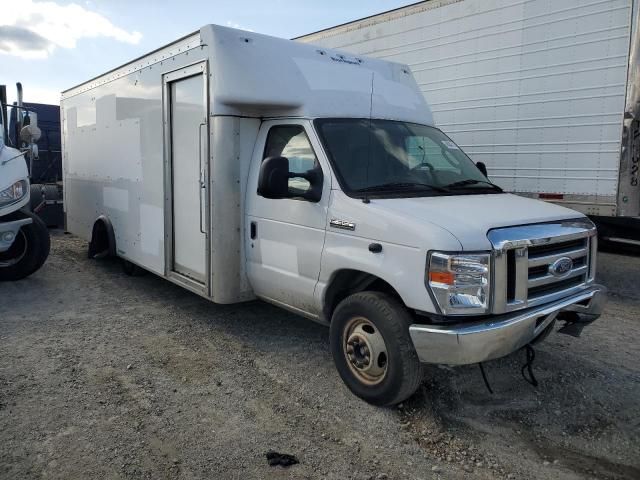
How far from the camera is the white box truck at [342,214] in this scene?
142 inches

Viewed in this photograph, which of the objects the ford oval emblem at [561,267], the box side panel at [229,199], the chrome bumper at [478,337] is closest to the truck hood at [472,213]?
the ford oval emblem at [561,267]

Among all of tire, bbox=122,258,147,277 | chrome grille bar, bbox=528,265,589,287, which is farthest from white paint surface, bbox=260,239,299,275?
tire, bbox=122,258,147,277

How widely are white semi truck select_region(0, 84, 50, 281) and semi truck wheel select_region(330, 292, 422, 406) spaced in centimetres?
511

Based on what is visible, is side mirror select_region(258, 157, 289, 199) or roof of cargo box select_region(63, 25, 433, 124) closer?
side mirror select_region(258, 157, 289, 199)

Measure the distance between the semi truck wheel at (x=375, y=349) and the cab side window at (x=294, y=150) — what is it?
1.12 metres

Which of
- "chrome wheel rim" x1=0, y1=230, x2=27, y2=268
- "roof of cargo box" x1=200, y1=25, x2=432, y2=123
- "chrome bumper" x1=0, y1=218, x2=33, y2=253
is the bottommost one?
"chrome wheel rim" x1=0, y1=230, x2=27, y2=268

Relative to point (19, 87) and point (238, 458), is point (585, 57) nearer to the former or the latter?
point (238, 458)

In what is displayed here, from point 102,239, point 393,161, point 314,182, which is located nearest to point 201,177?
point 314,182

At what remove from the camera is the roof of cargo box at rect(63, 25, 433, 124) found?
4.79 metres

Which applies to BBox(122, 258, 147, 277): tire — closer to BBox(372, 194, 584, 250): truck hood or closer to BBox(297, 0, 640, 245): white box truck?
BBox(372, 194, 584, 250): truck hood

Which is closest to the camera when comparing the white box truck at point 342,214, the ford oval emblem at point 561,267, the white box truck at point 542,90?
the white box truck at point 342,214

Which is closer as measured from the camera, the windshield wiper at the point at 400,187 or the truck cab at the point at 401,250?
the truck cab at the point at 401,250

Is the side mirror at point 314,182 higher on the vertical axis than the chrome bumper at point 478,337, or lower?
higher

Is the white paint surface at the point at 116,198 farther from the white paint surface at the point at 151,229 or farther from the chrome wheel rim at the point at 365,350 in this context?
Result: the chrome wheel rim at the point at 365,350
